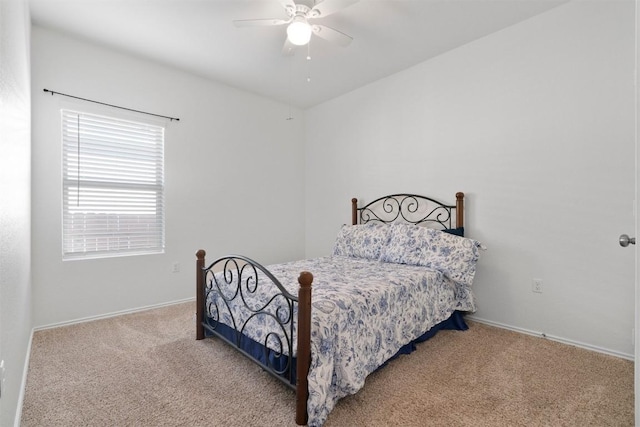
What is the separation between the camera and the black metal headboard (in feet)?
10.3

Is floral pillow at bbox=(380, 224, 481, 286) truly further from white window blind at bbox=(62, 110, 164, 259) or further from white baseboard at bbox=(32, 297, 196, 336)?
white window blind at bbox=(62, 110, 164, 259)

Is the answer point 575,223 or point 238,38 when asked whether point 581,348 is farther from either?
point 238,38

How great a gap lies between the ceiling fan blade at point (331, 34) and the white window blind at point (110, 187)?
2062 millimetres

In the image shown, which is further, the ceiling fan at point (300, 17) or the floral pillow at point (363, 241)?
the floral pillow at point (363, 241)

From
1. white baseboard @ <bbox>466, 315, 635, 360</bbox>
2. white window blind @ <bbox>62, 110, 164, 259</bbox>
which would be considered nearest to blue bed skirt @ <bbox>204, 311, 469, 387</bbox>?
white baseboard @ <bbox>466, 315, 635, 360</bbox>

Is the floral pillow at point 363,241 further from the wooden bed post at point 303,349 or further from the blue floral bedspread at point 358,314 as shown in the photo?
the wooden bed post at point 303,349

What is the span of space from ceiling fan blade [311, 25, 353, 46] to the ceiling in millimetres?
190

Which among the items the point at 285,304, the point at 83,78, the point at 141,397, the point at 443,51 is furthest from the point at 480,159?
the point at 83,78

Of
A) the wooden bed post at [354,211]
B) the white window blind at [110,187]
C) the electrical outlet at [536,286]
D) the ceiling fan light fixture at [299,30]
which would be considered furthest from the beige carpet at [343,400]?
the ceiling fan light fixture at [299,30]

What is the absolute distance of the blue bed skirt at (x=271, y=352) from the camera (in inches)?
69.4

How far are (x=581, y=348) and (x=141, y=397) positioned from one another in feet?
10.2

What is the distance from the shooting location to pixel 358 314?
185cm

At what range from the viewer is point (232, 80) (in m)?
3.77

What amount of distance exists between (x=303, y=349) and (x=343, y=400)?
469mm
